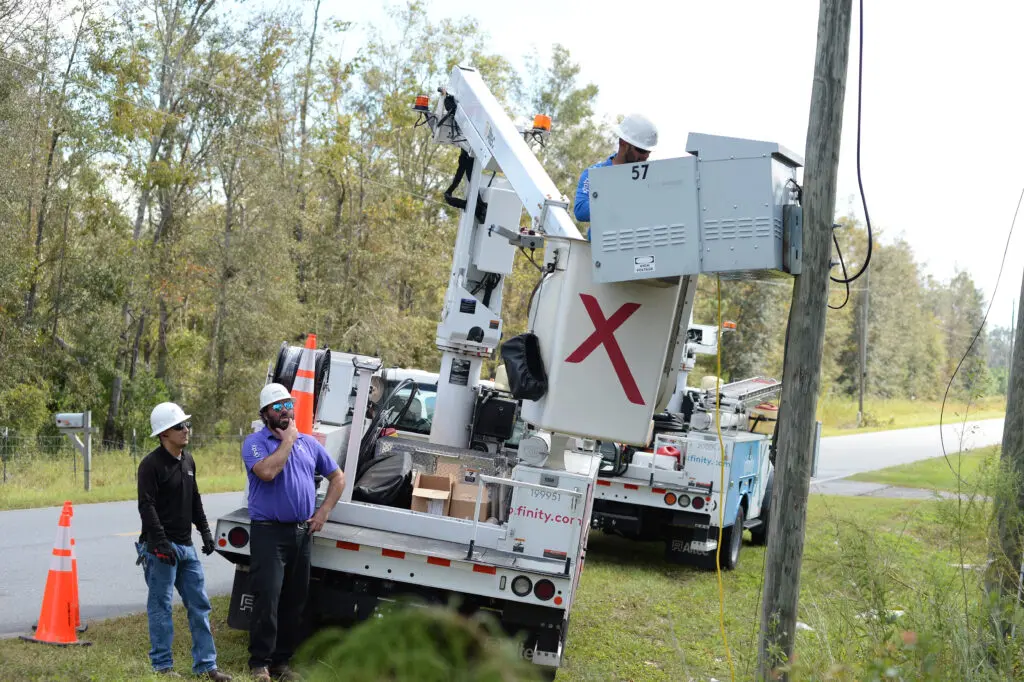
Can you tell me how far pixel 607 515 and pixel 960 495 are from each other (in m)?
6.50

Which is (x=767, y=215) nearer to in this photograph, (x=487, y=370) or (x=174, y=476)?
(x=174, y=476)

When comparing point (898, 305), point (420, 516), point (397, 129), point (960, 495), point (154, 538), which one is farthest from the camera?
point (898, 305)

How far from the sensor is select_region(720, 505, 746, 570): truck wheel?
1421 cm

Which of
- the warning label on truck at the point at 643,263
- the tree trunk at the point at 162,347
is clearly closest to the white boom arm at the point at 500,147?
the warning label on truck at the point at 643,263

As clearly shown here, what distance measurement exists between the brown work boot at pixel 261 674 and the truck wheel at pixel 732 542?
7.99 meters

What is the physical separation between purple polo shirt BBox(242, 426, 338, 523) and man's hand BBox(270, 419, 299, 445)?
0.03 m

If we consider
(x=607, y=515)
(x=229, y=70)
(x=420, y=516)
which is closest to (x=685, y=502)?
(x=607, y=515)

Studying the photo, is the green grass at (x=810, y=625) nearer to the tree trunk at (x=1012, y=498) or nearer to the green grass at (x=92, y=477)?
the tree trunk at (x=1012, y=498)

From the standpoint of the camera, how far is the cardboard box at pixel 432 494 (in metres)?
8.52

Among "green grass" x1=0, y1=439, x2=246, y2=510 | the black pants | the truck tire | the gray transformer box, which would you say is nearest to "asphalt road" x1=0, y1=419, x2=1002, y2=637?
"green grass" x1=0, y1=439, x2=246, y2=510

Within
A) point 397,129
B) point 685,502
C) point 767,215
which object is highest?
point 397,129

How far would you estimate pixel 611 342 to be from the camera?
658cm

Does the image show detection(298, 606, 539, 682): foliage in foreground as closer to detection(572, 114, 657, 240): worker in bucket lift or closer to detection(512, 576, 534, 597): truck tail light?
detection(572, 114, 657, 240): worker in bucket lift

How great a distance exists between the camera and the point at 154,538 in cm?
697
